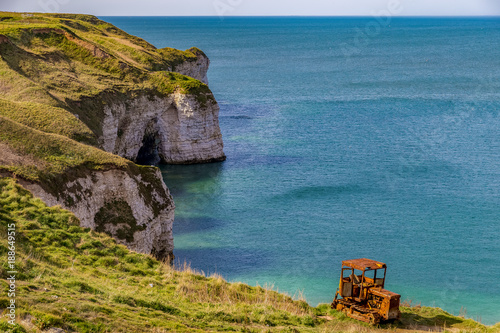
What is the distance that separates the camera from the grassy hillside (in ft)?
73.2

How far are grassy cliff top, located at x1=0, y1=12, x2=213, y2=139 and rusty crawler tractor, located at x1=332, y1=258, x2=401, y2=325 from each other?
29.7 meters

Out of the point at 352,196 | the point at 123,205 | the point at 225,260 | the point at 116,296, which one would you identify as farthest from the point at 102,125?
the point at 116,296

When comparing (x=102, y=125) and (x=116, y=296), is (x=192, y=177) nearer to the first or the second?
(x=102, y=125)

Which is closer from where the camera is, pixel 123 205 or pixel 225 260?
pixel 123 205

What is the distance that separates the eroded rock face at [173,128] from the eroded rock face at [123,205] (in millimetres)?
29074

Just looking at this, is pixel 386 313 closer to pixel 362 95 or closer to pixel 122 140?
pixel 122 140

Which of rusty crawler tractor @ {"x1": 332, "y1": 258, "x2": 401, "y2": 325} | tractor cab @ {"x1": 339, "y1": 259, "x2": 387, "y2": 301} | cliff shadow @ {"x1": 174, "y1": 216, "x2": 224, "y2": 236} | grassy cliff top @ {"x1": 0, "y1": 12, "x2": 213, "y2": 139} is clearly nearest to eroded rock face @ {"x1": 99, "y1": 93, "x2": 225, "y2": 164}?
grassy cliff top @ {"x1": 0, "y1": 12, "x2": 213, "y2": 139}

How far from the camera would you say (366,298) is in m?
31.9

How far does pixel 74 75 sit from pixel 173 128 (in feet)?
48.0

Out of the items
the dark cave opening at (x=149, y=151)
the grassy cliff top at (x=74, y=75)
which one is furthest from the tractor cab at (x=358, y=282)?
the dark cave opening at (x=149, y=151)

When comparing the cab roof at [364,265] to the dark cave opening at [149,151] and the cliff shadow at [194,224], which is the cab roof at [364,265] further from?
the dark cave opening at [149,151]

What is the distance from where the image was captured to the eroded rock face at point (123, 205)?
134ft

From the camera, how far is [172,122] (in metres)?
78.4

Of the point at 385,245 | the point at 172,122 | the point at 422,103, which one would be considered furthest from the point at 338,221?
the point at 422,103
